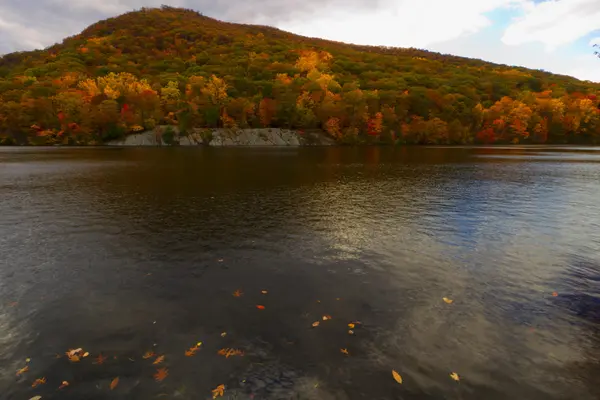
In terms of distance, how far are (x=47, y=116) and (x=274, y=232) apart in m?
163

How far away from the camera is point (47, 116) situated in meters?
141

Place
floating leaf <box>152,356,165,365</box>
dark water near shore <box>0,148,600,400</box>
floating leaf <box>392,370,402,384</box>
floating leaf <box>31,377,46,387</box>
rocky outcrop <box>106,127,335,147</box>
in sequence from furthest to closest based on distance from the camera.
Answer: rocky outcrop <box>106,127,335,147</box>, floating leaf <box>152,356,165,365</box>, dark water near shore <box>0,148,600,400</box>, floating leaf <box>392,370,402,384</box>, floating leaf <box>31,377,46,387</box>

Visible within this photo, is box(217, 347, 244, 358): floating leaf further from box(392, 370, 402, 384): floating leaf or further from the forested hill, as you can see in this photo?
the forested hill

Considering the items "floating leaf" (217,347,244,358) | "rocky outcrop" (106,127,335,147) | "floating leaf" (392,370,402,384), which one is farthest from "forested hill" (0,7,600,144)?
"floating leaf" (392,370,402,384)

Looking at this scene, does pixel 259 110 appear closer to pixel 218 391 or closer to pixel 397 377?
pixel 218 391

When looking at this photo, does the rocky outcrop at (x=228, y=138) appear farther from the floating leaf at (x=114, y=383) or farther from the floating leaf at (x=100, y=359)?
the floating leaf at (x=114, y=383)

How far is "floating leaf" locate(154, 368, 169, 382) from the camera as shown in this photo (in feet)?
31.5

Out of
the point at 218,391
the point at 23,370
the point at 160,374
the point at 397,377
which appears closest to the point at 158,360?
the point at 160,374

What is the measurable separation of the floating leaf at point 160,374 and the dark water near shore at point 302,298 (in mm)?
197

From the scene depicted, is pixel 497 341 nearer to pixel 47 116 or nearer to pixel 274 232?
pixel 274 232

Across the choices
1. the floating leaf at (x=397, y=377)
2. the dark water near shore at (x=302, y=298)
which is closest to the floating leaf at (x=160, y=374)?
the dark water near shore at (x=302, y=298)

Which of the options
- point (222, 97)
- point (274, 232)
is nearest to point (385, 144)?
point (222, 97)

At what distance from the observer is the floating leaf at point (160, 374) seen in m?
9.59

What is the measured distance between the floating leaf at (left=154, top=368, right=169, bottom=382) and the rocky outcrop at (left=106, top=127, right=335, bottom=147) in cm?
13537
